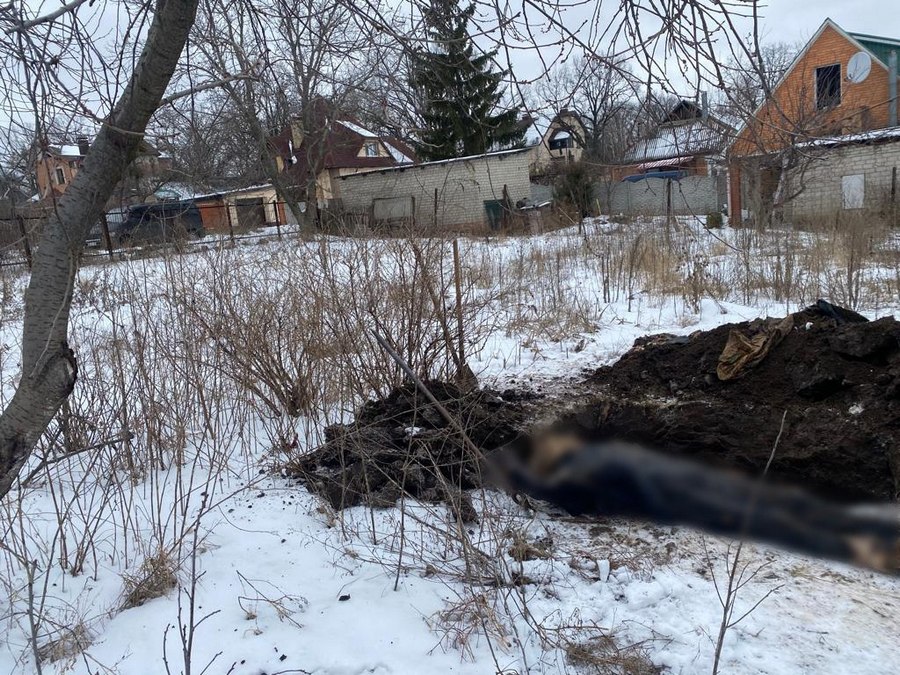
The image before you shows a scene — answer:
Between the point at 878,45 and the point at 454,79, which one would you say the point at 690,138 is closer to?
the point at 454,79

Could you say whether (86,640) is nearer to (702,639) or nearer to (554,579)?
(554,579)

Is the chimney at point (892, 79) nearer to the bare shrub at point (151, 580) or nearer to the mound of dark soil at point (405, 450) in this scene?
the mound of dark soil at point (405, 450)

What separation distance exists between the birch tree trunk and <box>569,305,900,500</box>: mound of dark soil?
3055 millimetres

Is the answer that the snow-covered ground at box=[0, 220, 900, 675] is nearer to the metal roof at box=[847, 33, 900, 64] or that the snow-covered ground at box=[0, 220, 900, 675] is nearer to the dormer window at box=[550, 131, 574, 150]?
the dormer window at box=[550, 131, 574, 150]

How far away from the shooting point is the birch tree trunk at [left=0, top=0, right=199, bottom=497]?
5.17ft

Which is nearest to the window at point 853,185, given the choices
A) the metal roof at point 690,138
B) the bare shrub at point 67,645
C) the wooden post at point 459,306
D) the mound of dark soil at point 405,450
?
the wooden post at point 459,306

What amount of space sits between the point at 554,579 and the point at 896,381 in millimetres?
2426

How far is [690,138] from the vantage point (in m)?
2.65

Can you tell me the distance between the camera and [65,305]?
1644 millimetres

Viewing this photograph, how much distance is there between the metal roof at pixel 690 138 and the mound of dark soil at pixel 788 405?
1.69 meters

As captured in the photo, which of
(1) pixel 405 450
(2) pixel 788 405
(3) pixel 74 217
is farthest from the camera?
(2) pixel 788 405

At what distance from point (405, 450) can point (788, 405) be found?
7.84ft

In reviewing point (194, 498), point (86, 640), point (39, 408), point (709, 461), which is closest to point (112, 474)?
point (194, 498)

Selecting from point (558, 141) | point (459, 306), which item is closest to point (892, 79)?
point (558, 141)
